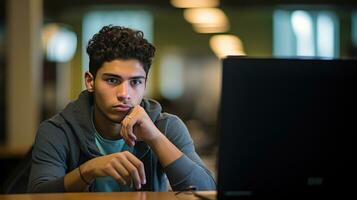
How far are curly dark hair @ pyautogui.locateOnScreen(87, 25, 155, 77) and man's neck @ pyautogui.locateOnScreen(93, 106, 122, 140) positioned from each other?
11cm

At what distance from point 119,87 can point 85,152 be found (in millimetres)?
194

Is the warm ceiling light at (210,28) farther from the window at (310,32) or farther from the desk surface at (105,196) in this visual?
the desk surface at (105,196)

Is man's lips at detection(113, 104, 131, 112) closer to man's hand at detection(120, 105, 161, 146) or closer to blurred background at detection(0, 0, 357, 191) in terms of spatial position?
man's hand at detection(120, 105, 161, 146)

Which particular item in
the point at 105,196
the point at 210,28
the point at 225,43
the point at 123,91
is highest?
the point at 210,28

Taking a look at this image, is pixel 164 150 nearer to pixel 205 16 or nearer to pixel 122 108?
pixel 122 108

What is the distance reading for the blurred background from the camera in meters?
5.76

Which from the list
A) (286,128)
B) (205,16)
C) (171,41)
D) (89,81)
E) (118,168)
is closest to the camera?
(286,128)

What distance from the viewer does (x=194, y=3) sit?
7715 millimetres

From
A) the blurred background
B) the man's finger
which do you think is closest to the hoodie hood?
the man's finger

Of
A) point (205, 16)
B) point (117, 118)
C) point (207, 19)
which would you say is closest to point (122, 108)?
point (117, 118)

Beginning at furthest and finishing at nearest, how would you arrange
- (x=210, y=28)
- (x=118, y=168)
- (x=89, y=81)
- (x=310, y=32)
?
(x=210, y=28), (x=310, y=32), (x=89, y=81), (x=118, y=168)

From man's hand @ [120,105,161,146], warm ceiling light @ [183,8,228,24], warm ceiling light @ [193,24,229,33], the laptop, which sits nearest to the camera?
the laptop

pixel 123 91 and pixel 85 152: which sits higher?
pixel 123 91

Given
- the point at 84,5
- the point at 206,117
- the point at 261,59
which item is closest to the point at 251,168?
the point at 261,59
